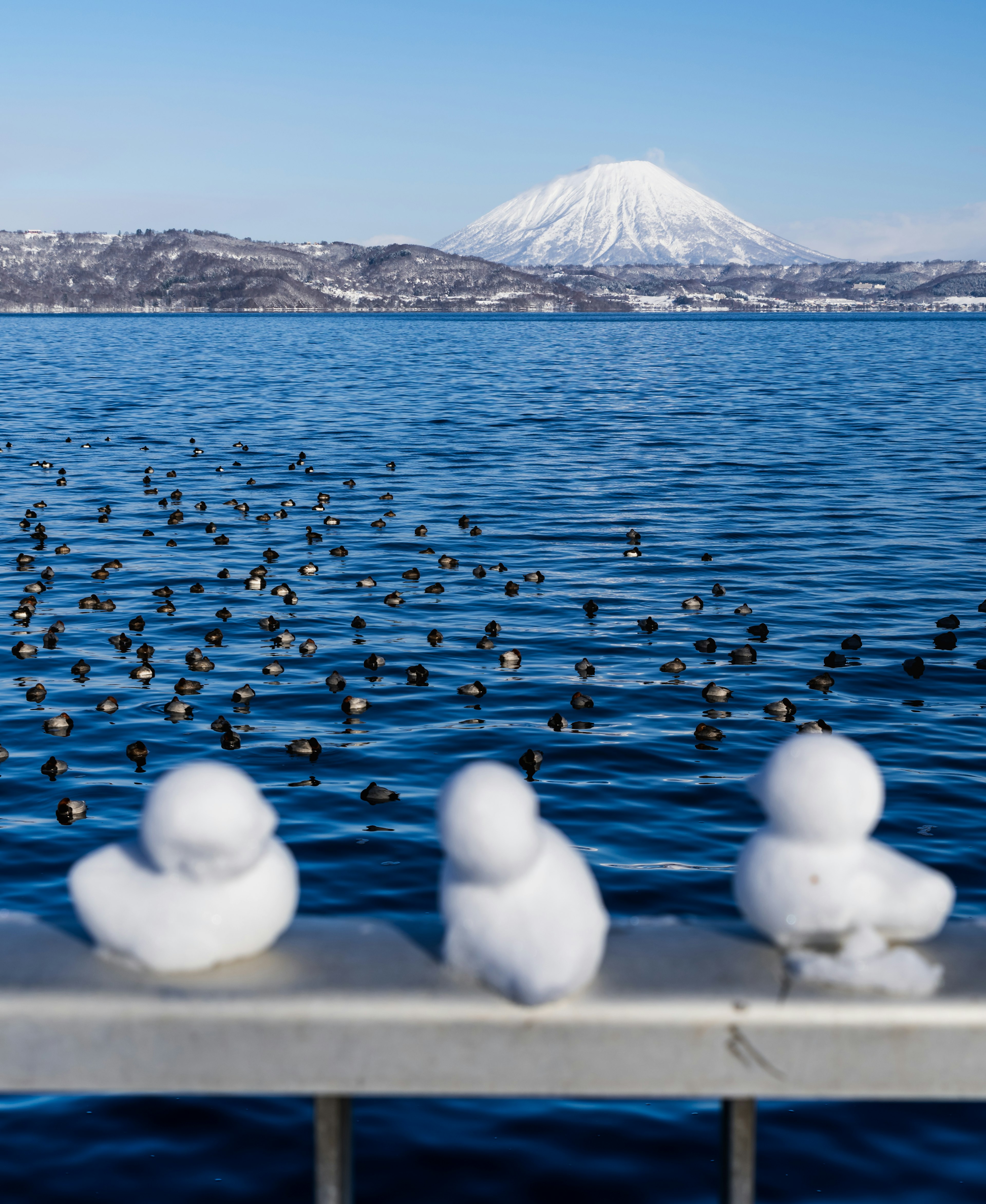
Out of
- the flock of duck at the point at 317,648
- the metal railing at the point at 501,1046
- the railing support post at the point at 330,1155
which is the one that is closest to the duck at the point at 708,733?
the flock of duck at the point at 317,648

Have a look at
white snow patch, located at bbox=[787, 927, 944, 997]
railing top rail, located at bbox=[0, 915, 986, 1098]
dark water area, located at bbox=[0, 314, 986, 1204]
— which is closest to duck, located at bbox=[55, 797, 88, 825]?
dark water area, located at bbox=[0, 314, 986, 1204]

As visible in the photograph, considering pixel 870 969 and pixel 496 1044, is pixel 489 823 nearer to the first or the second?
pixel 496 1044

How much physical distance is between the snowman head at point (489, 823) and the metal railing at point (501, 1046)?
1.51ft

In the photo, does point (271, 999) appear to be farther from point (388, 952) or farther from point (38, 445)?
point (38, 445)

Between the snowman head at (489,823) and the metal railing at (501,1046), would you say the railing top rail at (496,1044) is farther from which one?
the snowman head at (489,823)

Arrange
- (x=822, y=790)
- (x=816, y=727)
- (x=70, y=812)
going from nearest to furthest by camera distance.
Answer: (x=822, y=790) < (x=70, y=812) < (x=816, y=727)

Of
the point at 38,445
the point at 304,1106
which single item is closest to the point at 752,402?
the point at 38,445

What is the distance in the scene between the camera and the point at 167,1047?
10.9 ft

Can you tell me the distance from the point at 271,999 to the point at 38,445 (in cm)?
5342

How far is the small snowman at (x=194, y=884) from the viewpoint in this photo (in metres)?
3.65

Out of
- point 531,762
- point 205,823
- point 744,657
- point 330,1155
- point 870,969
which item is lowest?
point 531,762

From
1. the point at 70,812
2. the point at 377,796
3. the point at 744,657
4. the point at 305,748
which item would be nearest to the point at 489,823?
the point at 377,796

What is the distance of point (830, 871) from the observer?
3830 millimetres

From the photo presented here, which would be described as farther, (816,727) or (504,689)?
(504,689)
